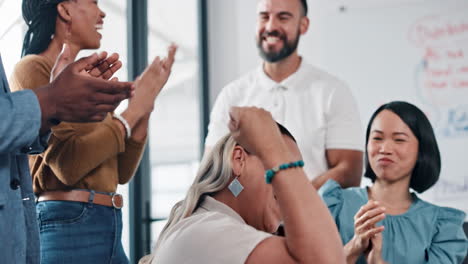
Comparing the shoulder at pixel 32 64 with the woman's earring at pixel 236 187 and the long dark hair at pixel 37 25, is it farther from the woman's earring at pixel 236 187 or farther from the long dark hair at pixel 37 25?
the woman's earring at pixel 236 187

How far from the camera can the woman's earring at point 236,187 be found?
1280 mm

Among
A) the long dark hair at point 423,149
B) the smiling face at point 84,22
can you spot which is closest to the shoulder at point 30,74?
the smiling face at point 84,22

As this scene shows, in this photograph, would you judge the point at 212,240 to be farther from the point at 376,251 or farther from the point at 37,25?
the point at 376,251

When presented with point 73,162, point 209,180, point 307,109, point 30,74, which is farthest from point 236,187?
point 307,109

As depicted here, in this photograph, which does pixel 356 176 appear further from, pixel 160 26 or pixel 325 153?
pixel 160 26

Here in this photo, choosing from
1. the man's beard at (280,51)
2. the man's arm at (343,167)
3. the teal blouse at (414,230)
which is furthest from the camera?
the man's beard at (280,51)

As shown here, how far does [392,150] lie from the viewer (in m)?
2.34

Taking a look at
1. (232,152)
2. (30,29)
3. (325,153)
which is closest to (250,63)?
(325,153)

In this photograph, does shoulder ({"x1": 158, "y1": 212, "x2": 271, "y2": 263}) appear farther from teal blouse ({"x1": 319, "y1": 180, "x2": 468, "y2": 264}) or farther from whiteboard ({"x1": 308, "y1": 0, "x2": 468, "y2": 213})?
whiteboard ({"x1": 308, "y1": 0, "x2": 468, "y2": 213})

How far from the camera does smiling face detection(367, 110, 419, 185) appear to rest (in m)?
2.35

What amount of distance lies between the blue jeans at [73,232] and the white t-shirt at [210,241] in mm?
499

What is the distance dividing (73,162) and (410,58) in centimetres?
269

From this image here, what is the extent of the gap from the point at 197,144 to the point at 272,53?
1.34m

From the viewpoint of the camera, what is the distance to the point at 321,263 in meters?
1.07
